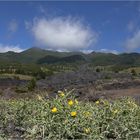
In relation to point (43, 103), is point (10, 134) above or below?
below

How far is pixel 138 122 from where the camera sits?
6656 millimetres

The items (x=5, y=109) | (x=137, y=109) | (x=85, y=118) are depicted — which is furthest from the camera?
(x=5, y=109)

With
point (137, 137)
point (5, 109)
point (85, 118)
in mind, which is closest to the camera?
point (137, 137)

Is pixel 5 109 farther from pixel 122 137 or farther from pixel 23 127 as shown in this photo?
pixel 122 137

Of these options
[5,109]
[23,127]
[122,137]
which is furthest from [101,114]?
[5,109]

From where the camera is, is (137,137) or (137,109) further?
(137,109)

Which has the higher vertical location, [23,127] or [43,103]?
[43,103]

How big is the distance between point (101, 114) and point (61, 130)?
1.02 meters

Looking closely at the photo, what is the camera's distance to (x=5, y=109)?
9109mm

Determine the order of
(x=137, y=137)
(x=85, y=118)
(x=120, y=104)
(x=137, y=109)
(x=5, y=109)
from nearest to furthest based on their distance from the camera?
(x=137, y=137) < (x=85, y=118) < (x=137, y=109) < (x=120, y=104) < (x=5, y=109)

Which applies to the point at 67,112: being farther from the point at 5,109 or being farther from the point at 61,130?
the point at 5,109

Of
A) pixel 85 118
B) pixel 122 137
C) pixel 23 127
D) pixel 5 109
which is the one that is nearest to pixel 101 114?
pixel 85 118

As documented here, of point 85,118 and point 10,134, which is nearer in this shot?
point 85,118

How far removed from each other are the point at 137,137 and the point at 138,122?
17.9 inches
